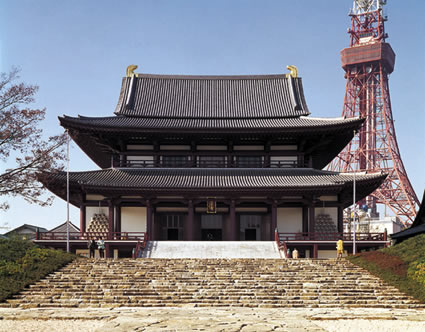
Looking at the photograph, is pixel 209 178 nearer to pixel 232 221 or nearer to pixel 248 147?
pixel 232 221

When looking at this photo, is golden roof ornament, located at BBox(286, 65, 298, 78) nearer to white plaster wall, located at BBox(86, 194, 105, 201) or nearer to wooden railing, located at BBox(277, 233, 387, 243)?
wooden railing, located at BBox(277, 233, 387, 243)

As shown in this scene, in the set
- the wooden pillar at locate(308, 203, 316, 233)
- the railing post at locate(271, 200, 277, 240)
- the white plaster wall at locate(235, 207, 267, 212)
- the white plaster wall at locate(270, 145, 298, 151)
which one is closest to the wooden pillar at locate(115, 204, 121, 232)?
the white plaster wall at locate(235, 207, 267, 212)

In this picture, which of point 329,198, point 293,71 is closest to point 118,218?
point 329,198

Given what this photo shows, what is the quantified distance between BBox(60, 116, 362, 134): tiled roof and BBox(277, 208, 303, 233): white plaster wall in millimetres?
6174

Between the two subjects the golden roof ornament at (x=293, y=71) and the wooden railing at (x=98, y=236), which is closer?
the wooden railing at (x=98, y=236)

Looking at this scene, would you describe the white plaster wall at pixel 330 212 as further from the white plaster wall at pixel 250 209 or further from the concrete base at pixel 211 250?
the concrete base at pixel 211 250

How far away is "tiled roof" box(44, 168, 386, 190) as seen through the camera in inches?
1414

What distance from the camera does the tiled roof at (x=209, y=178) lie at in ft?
118

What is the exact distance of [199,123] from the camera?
1609 inches

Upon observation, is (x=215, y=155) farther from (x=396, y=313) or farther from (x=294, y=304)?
(x=396, y=313)

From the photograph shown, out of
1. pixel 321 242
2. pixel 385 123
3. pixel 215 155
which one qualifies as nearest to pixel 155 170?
pixel 215 155

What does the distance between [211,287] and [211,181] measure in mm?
15326

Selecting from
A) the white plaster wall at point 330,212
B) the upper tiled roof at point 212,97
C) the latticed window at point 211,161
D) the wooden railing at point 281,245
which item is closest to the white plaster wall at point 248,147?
the latticed window at point 211,161

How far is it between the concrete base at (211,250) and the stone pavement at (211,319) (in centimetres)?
1310
